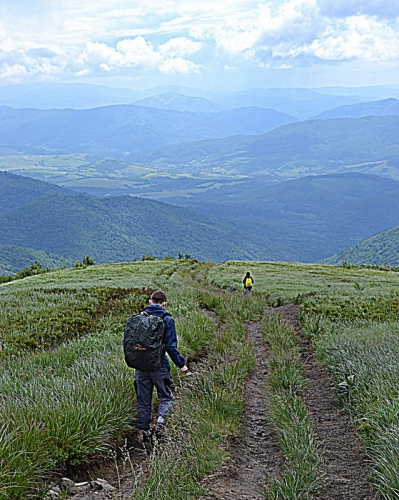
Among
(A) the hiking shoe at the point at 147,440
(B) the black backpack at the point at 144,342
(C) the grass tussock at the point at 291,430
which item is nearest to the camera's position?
(C) the grass tussock at the point at 291,430

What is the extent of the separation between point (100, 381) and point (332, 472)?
346cm

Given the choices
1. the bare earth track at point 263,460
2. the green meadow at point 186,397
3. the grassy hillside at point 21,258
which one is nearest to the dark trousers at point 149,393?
the green meadow at point 186,397

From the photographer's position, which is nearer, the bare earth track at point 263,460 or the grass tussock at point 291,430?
the grass tussock at point 291,430

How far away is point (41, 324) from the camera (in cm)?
1452

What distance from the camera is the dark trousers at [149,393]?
272 inches

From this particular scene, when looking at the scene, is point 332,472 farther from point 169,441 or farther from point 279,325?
point 279,325

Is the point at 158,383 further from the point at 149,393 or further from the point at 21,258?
the point at 21,258

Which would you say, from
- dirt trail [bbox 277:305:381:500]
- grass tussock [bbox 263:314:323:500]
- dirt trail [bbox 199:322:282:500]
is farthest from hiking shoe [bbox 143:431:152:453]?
dirt trail [bbox 277:305:381:500]

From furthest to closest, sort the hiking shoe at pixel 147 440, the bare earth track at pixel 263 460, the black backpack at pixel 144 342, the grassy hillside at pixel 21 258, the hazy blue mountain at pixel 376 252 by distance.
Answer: the hazy blue mountain at pixel 376 252, the grassy hillside at pixel 21 258, the black backpack at pixel 144 342, the hiking shoe at pixel 147 440, the bare earth track at pixel 263 460

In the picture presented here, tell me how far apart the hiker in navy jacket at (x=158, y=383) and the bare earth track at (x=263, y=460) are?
0.34 metres

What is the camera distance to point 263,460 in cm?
623

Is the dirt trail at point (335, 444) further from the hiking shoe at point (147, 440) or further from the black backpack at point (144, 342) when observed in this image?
the black backpack at point (144, 342)

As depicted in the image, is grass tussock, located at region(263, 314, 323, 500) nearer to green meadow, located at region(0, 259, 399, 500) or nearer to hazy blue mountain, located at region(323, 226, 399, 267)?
green meadow, located at region(0, 259, 399, 500)

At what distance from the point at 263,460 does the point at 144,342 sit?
84.3 inches
